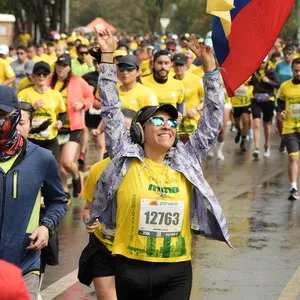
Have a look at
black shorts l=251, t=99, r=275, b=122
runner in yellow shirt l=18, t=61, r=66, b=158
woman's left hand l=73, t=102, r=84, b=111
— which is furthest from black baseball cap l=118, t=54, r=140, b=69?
black shorts l=251, t=99, r=275, b=122

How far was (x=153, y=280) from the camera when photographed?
21.9ft

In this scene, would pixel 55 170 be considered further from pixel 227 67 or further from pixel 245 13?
pixel 245 13

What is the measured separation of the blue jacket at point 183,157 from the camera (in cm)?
681

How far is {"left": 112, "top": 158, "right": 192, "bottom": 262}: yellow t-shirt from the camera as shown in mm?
6754

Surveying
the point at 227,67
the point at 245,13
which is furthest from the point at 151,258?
the point at 245,13

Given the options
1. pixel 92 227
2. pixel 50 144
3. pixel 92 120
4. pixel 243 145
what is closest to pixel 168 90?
pixel 50 144

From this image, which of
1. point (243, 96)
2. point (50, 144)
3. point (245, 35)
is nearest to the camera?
point (245, 35)

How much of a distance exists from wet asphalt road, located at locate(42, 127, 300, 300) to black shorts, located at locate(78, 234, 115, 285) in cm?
175

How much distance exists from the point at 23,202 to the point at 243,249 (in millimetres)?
5713

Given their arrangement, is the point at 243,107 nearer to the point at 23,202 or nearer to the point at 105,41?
the point at 105,41

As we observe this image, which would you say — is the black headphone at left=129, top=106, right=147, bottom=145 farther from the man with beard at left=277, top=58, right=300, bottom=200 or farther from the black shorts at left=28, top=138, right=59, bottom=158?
the man with beard at left=277, top=58, right=300, bottom=200

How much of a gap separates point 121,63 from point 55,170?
5666 mm

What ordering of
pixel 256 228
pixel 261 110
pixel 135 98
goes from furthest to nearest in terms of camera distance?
pixel 261 110 → pixel 256 228 → pixel 135 98

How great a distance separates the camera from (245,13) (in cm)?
816
